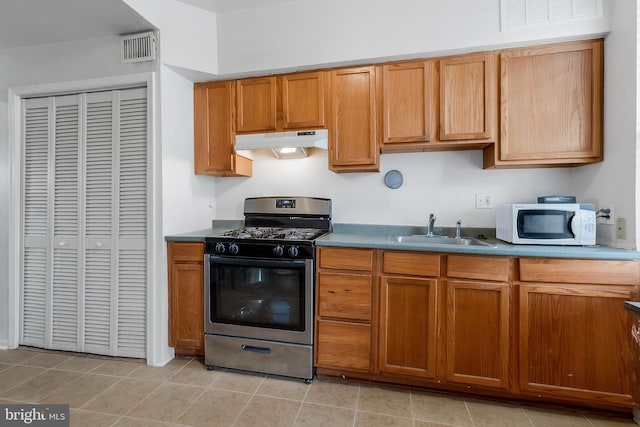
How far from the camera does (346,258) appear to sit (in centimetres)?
190

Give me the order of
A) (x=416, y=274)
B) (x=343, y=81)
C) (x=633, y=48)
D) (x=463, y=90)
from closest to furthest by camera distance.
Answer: (x=633, y=48), (x=416, y=274), (x=463, y=90), (x=343, y=81)

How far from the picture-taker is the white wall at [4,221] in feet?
7.83

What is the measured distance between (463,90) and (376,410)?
84.7 inches

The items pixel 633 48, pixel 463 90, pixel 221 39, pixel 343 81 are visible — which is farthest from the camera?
pixel 221 39

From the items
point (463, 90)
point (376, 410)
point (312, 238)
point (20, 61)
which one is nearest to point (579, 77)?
point (463, 90)

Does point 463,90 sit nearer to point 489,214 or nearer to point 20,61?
point 489,214

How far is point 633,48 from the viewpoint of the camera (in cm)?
160

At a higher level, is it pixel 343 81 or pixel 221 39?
pixel 221 39

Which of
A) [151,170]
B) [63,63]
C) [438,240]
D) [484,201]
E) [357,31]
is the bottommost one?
[438,240]

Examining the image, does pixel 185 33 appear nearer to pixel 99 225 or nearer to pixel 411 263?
pixel 99 225

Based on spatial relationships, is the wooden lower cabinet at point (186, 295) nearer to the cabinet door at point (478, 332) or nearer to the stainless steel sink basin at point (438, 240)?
the stainless steel sink basin at point (438, 240)

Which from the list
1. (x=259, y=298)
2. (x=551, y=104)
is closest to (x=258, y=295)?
(x=259, y=298)

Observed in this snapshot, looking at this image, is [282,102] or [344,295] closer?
[344,295]

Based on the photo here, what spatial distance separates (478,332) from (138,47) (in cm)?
307
